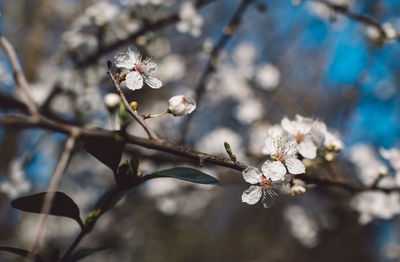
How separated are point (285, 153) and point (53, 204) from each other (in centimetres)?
66

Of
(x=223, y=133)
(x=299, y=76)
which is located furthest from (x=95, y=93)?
(x=299, y=76)

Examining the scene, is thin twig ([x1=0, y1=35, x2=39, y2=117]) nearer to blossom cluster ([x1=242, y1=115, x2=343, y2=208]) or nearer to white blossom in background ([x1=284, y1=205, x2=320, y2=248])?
blossom cluster ([x1=242, y1=115, x2=343, y2=208])

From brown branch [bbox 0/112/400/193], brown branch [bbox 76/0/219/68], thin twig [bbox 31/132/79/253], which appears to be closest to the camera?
thin twig [bbox 31/132/79/253]

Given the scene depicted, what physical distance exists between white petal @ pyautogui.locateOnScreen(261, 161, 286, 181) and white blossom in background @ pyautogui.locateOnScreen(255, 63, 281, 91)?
2.76 meters

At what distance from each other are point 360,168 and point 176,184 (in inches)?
62.2

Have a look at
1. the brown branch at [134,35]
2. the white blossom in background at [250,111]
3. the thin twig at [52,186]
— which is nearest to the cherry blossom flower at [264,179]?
the thin twig at [52,186]

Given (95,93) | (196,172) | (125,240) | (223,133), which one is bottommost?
(196,172)

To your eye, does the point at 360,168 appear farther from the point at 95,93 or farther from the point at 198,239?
the point at 198,239

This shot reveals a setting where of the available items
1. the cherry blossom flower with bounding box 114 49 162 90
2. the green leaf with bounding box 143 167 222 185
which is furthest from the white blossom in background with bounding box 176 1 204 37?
the green leaf with bounding box 143 167 222 185

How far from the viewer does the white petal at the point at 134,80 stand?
2.91 ft

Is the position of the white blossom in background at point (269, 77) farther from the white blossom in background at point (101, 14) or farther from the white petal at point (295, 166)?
the white petal at point (295, 166)

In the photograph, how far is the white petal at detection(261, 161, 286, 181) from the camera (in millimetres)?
835

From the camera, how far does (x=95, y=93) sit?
247 cm

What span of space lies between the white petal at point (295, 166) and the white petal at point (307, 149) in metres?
0.15
